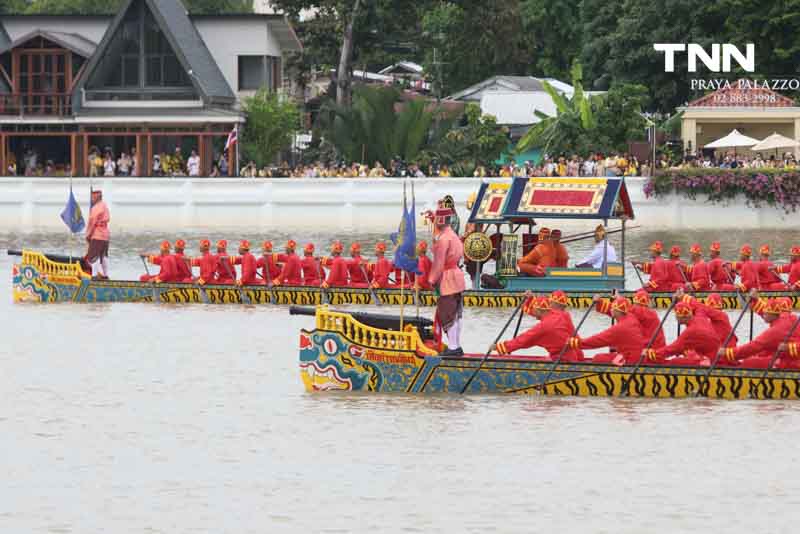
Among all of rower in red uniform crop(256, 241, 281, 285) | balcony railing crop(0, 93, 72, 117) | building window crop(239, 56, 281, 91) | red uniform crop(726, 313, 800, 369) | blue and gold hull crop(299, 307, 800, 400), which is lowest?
blue and gold hull crop(299, 307, 800, 400)

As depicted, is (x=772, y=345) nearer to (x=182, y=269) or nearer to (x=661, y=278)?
(x=661, y=278)

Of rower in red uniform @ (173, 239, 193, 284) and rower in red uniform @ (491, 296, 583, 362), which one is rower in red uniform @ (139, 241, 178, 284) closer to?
rower in red uniform @ (173, 239, 193, 284)

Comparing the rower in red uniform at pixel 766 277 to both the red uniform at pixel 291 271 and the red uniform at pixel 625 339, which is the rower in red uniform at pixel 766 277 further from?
the red uniform at pixel 625 339

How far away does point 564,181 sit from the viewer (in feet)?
118

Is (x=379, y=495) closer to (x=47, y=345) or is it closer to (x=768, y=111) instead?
(x=47, y=345)

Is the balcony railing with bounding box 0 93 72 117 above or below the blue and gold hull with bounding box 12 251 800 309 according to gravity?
above

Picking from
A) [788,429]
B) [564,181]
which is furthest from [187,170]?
[788,429]

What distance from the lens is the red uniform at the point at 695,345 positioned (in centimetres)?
2380

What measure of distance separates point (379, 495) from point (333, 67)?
6070cm

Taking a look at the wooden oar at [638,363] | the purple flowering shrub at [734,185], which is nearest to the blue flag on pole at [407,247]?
the wooden oar at [638,363]

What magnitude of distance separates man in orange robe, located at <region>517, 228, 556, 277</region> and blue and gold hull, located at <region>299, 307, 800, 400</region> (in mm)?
11034

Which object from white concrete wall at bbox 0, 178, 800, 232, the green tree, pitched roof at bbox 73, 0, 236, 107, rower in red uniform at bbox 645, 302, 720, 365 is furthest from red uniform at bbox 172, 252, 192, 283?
pitched roof at bbox 73, 0, 236, 107

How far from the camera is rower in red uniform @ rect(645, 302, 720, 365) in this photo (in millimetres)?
23797

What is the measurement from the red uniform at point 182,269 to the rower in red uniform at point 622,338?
578 inches
